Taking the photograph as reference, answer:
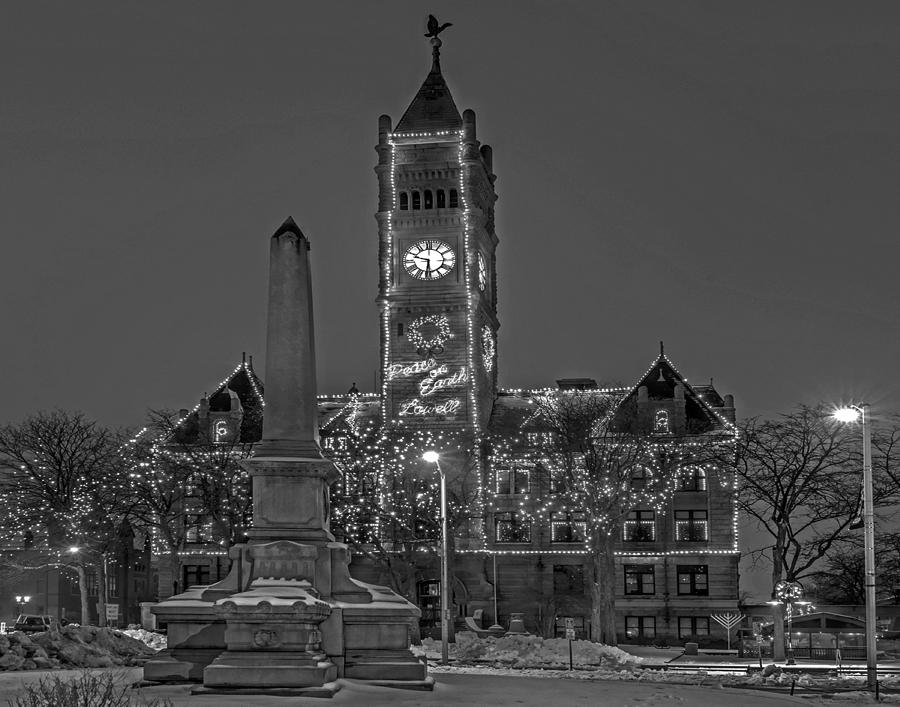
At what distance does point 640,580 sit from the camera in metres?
80.9

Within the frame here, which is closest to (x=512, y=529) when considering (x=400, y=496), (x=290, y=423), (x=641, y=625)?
(x=641, y=625)

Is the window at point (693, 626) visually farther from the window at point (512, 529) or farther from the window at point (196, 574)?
the window at point (196, 574)

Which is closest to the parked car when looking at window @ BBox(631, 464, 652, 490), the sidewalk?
window @ BBox(631, 464, 652, 490)

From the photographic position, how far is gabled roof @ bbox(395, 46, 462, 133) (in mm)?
85125

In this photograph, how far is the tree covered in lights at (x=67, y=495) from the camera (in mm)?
68938


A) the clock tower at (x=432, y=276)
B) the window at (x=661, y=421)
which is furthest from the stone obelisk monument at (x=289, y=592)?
the window at (x=661, y=421)

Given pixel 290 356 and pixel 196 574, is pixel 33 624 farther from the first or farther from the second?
pixel 290 356

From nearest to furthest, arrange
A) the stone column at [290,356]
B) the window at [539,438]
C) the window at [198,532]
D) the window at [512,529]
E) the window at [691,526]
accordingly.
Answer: the stone column at [290,356] < the window at [539,438] < the window at [691,526] < the window at [198,532] < the window at [512,529]

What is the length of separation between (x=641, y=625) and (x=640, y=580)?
109 inches

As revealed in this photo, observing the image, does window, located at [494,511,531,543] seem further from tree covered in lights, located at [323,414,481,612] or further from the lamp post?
the lamp post

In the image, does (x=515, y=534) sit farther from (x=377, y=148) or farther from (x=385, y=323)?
(x=377, y=148)

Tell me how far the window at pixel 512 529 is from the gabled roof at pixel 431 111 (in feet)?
81.6

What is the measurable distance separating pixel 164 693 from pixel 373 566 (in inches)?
2241

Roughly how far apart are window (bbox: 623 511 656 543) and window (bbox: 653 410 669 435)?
513 centimetres
